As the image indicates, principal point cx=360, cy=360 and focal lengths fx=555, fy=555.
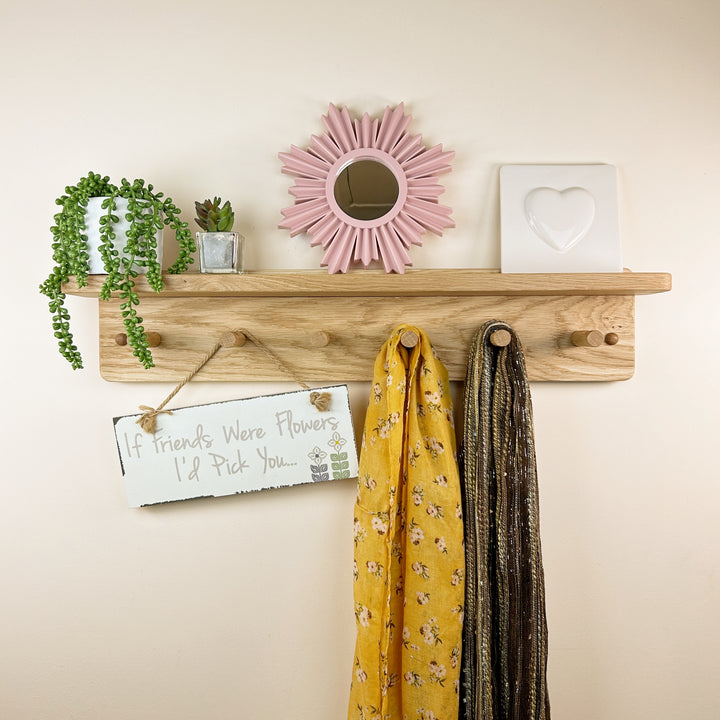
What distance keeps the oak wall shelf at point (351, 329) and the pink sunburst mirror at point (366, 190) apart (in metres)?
0.07

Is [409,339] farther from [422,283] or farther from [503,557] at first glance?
[503,557]

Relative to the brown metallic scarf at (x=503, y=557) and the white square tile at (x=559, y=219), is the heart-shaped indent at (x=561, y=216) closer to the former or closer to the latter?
the white square tile at (x=559, y=219)

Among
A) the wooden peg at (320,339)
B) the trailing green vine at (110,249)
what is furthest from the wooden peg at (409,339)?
the trailing green vine at (110,249)

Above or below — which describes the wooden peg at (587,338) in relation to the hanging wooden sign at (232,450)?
above

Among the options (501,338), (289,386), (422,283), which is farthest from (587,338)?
(289,386)

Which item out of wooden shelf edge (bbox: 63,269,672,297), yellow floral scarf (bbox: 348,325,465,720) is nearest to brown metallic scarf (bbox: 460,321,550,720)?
yellow floral scarf (bbox: 348,325,465,720)

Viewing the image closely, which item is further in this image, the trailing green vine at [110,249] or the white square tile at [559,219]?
the white square tile at [559,219]

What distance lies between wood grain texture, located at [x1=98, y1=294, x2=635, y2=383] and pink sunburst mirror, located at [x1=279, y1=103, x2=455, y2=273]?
10cm

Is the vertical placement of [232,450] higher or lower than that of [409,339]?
lower

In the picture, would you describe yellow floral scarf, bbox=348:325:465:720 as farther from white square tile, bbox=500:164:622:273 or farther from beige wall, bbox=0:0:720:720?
white square tile, bbox=500:164:622:273

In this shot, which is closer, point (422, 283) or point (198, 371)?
point (422, 283)

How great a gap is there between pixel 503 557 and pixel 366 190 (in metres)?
0.63

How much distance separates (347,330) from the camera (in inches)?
37.6

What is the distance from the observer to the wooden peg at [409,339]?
0.87 m
